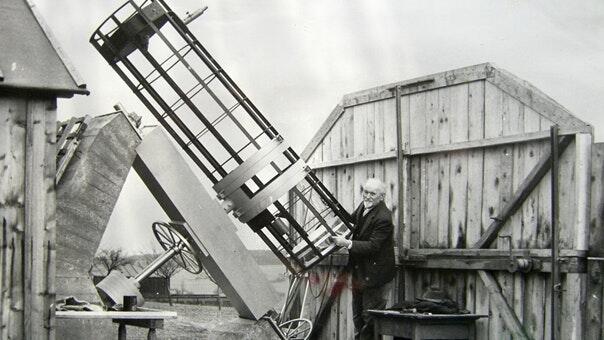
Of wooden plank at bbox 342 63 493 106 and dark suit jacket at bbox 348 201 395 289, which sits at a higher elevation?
wooden plank at bbox 342 63 493 106

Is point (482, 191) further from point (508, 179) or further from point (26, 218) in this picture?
point (26, 218)

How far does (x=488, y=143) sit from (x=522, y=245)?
1.15m

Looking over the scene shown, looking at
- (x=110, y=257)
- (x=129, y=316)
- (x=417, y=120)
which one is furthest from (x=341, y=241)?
(x=110, y=257)

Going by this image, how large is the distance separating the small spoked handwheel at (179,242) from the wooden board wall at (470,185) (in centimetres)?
258

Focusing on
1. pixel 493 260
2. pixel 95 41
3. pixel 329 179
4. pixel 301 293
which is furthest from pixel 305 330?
pixel 95 41

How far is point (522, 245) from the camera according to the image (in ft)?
26.1

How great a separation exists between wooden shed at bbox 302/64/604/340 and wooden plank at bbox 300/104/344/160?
148mm

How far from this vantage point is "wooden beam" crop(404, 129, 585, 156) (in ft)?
25.3

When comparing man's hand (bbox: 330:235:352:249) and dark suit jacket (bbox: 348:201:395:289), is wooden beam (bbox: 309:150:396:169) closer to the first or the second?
dark suit jacket (bbox: 348:201:395:289)

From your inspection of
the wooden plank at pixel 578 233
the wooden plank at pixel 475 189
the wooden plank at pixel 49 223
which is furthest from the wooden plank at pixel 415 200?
the wooden plank at pixel 49 223

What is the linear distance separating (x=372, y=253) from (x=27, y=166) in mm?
4270

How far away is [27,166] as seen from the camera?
5.83m

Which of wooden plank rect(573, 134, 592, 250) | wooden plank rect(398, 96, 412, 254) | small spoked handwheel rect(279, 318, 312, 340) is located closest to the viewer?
wooden plank rect(573, 134, 592, 250)

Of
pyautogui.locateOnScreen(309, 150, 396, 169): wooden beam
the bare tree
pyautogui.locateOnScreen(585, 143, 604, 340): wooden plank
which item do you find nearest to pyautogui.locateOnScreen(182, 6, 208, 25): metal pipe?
pyautogui.locateOnScreen(309, 150, 396, 169): wooden beam
